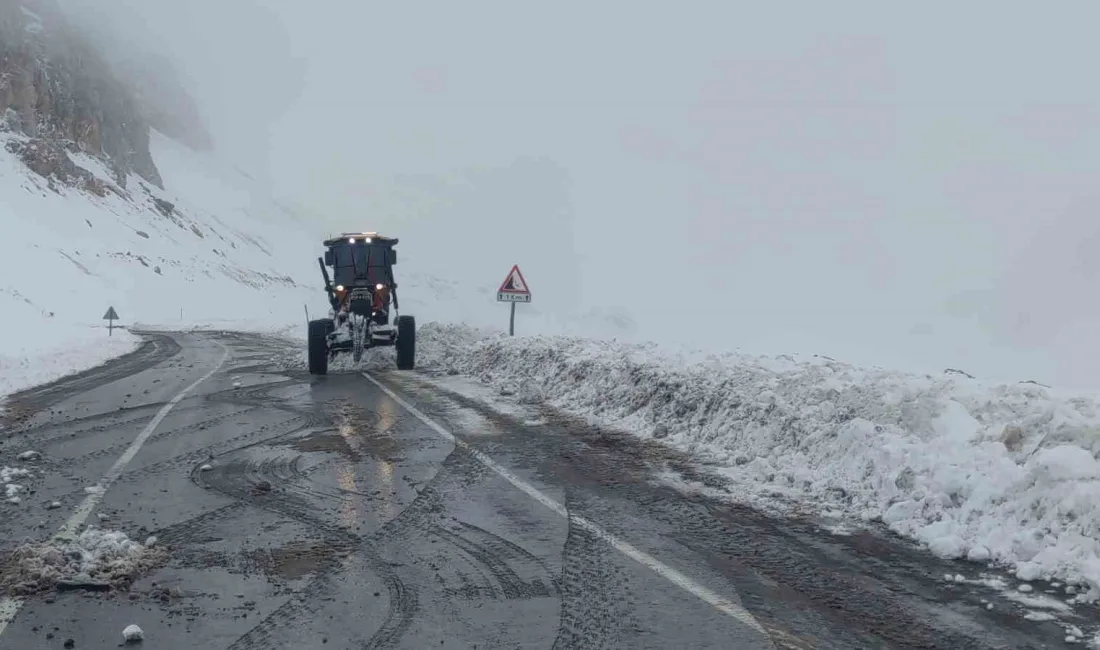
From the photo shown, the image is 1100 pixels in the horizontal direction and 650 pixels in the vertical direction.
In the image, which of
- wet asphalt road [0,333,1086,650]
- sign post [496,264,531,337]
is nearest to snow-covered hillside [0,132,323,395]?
wet asphalt road [0,333,1086,650]

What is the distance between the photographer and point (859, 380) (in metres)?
8.29

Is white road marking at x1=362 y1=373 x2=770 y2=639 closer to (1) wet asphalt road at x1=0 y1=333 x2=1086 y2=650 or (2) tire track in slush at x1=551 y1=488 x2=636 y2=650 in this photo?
(1) wet asphalt road at x1=0 y1=333 x2=1086 y2=650

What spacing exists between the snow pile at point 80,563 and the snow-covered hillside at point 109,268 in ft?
33.1

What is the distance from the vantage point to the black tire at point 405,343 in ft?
56.1

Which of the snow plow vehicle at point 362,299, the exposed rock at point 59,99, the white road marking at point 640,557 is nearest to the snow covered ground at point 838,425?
the snow plow vehicle at point 362,299

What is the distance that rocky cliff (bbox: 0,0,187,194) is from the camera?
242 ft

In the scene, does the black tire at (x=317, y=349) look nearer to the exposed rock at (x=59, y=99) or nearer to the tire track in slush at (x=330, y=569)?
the tire track in slush at (x=330, y=569)

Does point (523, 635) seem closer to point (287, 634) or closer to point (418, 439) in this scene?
point (287, 634)

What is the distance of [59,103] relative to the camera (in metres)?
87.1

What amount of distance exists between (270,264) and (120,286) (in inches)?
1983

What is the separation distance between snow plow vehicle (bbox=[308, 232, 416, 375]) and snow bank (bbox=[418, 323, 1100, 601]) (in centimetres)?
703

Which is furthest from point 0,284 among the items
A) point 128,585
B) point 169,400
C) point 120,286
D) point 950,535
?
point 950,535

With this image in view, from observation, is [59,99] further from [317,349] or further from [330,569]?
[330,569]

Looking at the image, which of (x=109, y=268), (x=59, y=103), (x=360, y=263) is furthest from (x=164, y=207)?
(x=360, y=263)
